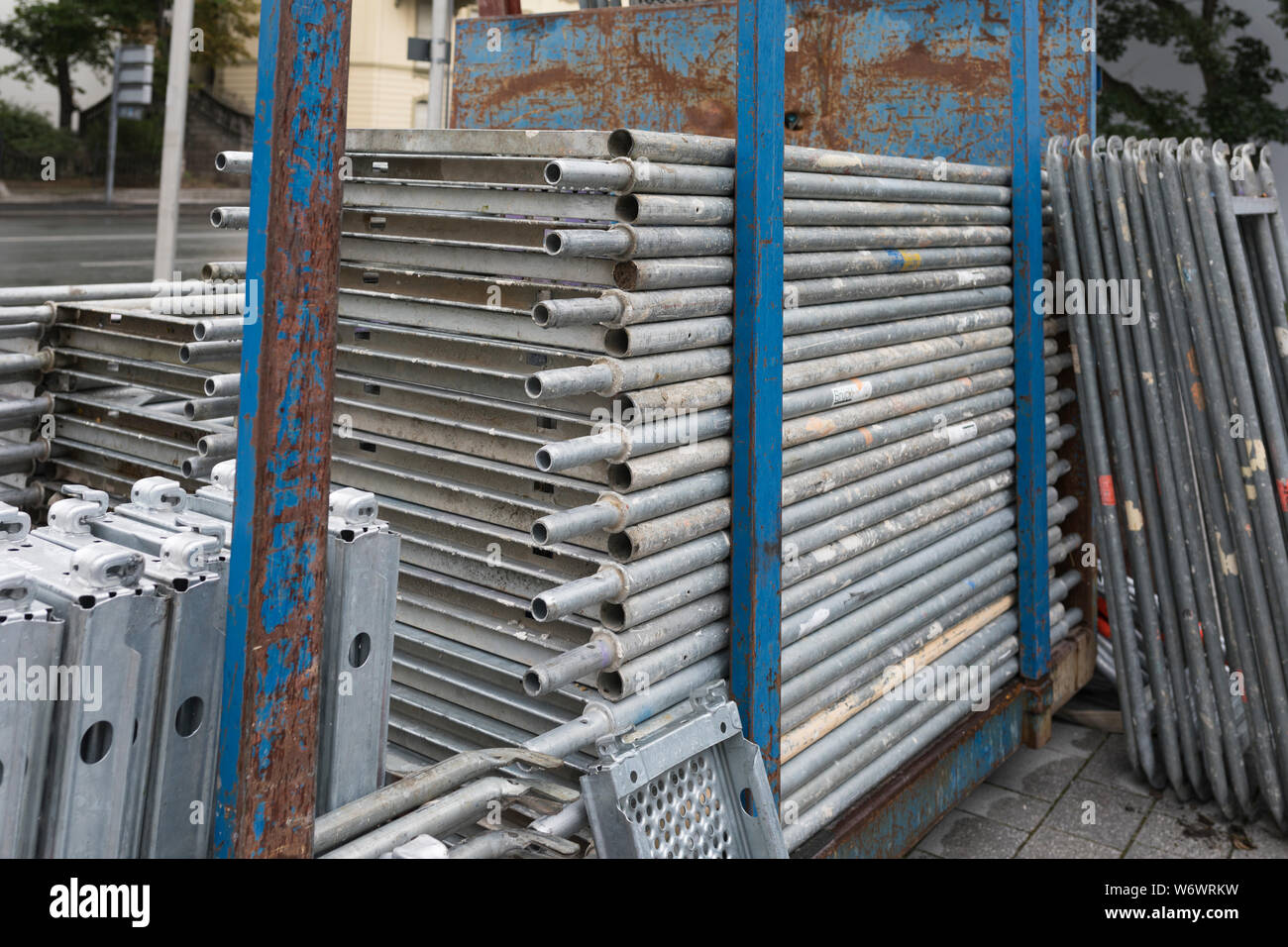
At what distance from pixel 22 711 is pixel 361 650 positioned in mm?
623

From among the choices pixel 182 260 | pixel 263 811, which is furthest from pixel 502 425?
pixel 182 260

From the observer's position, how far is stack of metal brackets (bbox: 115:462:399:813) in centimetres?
214

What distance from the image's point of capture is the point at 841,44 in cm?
501

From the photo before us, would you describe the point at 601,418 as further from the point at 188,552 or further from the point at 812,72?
the point at 812,72

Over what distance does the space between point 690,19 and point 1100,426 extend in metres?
2.32

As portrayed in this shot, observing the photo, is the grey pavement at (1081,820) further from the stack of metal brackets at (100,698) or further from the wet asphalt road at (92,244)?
the wet asphalt road at (92,244)

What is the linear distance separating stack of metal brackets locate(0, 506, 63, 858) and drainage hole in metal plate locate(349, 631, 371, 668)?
0.53 m

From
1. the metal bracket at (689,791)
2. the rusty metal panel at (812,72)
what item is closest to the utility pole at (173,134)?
the rusty metal panel at (812,72)

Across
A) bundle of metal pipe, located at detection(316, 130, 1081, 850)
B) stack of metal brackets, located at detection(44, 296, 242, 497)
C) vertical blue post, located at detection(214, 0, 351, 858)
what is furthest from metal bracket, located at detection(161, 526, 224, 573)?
stack of metal brackets, located at detection(44, 296, 242, 497)

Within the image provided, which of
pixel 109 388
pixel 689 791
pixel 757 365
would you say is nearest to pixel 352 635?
pixel 689 791

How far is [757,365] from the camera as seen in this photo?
2918 millimetres
